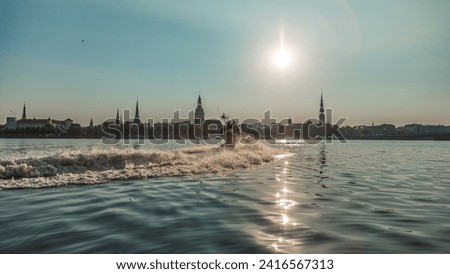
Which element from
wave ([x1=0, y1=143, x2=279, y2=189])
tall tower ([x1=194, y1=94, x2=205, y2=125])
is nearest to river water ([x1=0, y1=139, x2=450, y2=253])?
wave ([x1=0, y1=143, x2=279, y2=189])

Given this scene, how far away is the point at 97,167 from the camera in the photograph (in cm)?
2058

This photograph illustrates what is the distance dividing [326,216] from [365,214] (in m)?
1.26

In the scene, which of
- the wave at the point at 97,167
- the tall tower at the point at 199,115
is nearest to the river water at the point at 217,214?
the wave at the point at 97,167

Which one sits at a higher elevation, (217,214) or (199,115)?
(199,115)

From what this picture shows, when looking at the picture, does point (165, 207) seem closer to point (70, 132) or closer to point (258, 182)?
point (258, 182)

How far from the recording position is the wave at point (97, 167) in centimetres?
1580

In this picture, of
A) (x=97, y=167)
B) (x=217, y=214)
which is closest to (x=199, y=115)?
(x=97, y=167)

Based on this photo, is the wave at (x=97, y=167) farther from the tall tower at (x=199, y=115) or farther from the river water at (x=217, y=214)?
the tall tower at (x=199, y=115)

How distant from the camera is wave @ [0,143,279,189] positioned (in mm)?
15797

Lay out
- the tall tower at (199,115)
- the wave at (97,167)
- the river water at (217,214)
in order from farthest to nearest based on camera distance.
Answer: the tall tower at (199,115)
the wave at (97,167)
the river water at (217,214)

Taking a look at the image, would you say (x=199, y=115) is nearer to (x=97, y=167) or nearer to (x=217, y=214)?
(x=97, y=167)

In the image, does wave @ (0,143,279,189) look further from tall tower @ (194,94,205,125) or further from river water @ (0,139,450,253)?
tall tower @ (194,94,205,125)
